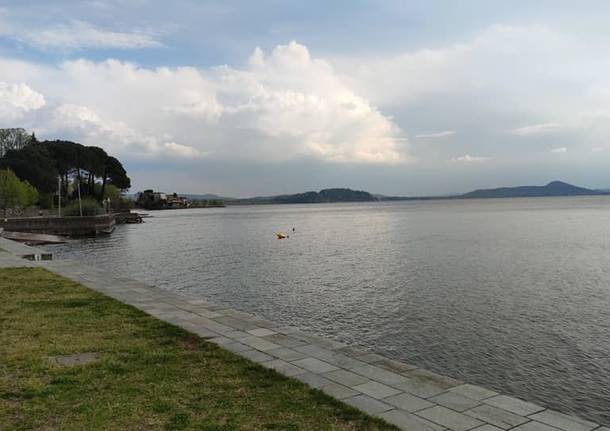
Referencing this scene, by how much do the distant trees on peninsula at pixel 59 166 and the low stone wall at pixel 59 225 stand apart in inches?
837

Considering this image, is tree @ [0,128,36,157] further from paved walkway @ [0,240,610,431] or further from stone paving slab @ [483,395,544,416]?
stone paving slab @ [483,395,544,416]

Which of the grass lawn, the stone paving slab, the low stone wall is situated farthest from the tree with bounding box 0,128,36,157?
the stone paving slab

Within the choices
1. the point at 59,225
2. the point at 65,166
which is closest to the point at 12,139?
the point at 65,166

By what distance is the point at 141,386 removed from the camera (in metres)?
6.57

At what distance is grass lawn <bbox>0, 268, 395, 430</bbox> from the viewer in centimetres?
549

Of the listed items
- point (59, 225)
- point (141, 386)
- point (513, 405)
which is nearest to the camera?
point (513, 405)

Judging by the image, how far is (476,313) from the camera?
55.6 feet

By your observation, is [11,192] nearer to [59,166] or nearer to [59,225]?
[59,225]

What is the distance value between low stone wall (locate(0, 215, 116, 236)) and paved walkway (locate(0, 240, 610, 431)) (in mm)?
53006

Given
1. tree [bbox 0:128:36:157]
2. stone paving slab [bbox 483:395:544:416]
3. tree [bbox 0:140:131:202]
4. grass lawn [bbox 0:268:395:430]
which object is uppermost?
tree [bbox 0:128:36:157]

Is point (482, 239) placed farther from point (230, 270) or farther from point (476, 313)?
point (476, 313)

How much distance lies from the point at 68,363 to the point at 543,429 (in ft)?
21.8

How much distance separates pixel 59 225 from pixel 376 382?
61433mm

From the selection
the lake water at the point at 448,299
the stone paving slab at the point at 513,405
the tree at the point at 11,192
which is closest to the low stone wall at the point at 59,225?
the tree at the point at 11,192
